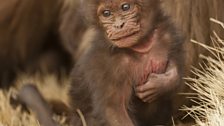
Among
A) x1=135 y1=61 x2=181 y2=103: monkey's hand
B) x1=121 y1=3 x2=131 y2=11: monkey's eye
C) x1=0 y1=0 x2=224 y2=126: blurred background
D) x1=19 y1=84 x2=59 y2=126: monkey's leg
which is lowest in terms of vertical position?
x1=0 y1=0 x2=224 y2=126: blurred background

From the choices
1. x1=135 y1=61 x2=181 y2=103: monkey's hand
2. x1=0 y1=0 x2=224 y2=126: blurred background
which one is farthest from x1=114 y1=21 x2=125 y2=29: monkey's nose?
x1=0 y1=0 x2=224 y2=126: blurred background

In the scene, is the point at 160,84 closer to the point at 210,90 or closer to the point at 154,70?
the point at 154,70

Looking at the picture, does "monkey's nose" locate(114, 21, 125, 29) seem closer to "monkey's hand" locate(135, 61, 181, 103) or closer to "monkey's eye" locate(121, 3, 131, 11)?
"monkey's eye" locate(121, 3, 131, 11)

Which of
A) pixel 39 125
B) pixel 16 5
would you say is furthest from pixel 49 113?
pixel 16 5

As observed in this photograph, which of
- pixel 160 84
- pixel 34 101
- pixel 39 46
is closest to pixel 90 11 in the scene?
pixel 160 84

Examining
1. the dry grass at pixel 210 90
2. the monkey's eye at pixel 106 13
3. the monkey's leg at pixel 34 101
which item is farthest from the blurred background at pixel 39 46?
the monkey's eye at pixel 106 13

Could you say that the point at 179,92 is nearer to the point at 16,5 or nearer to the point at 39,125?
the point at 39,125

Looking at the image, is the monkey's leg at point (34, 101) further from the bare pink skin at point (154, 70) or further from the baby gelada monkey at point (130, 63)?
the bare pink skin at point (154, 70)
